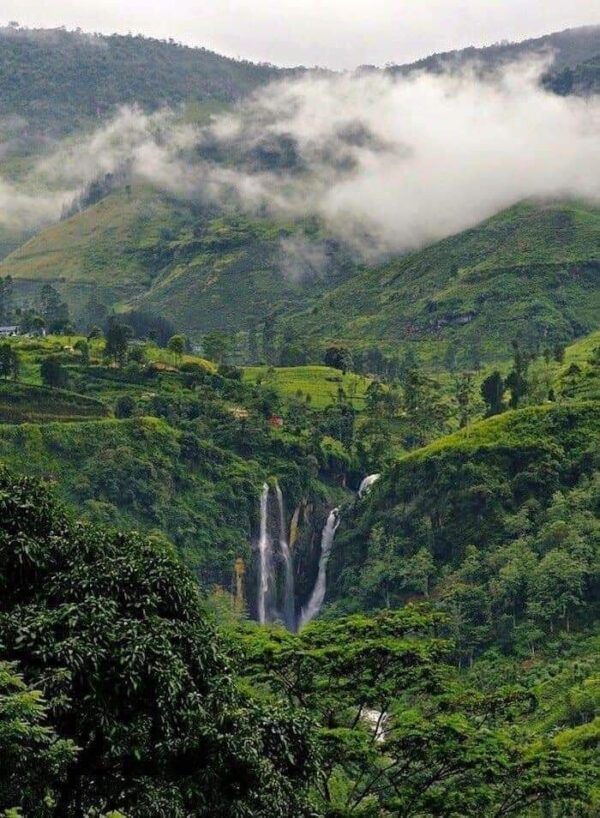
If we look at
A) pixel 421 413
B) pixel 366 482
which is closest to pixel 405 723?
pixel 366 482

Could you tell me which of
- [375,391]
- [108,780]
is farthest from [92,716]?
[375,391]

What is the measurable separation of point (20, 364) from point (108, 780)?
97.6m

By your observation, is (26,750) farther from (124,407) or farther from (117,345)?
(117,345)

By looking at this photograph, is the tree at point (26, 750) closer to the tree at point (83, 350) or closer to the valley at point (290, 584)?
the valley at point (290, 584)

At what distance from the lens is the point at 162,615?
67.6 feet

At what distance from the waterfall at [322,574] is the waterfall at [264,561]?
378cm

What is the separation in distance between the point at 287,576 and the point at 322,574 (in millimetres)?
4209

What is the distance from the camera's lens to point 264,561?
96.4m

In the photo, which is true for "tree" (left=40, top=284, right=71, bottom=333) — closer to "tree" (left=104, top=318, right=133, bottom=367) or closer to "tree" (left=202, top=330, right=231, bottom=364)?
"tree" (left=202, top=330, right=231, bottom=364)

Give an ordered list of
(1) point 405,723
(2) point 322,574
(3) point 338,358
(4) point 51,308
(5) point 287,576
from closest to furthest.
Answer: (1) point 405,723, (5) point 287,576, (2) point 322,574, (3) point 338,358, (4) point 51,308

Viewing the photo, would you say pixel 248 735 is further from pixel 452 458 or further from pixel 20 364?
pixel 20 364

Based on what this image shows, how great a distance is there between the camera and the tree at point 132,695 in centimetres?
1839

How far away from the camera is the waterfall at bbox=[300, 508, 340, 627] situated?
3812 inches

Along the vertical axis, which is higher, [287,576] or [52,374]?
[52,374]
